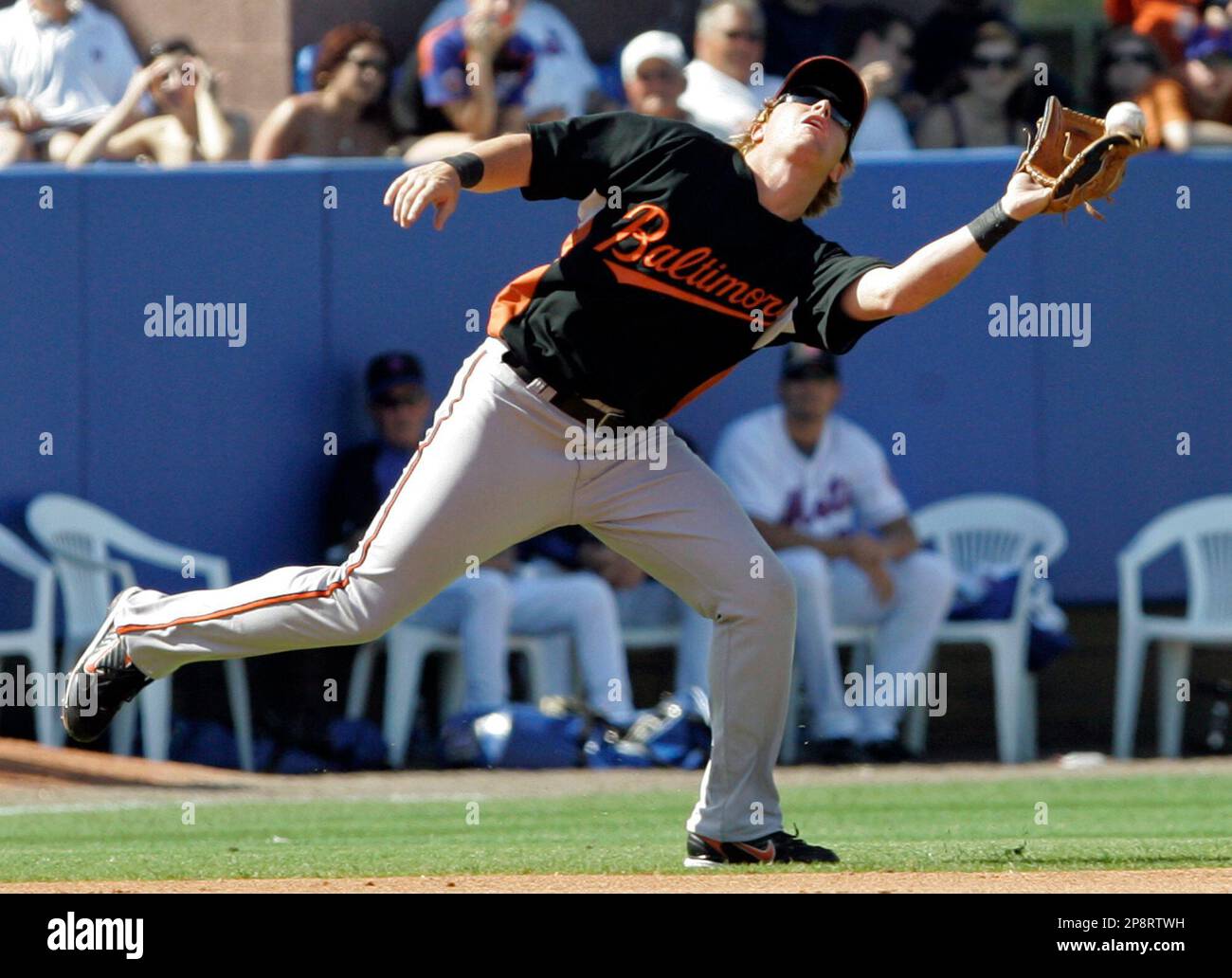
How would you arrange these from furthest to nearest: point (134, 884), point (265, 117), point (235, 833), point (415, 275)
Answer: point (265, 117), point (415, 275), point (235, 833), point (134, 884)

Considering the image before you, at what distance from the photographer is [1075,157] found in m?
4.96

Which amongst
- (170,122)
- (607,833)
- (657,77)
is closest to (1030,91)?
(657,77)

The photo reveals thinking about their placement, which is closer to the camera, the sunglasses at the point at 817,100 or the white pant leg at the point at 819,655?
the sunglasses at the point at 817,100

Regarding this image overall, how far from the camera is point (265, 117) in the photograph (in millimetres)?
11703

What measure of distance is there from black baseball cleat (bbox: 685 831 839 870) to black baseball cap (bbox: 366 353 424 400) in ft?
16.8

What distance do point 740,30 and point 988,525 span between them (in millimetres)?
2808

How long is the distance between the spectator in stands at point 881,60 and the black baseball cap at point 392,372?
8.69 ft

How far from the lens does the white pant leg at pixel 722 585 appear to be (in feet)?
17.7

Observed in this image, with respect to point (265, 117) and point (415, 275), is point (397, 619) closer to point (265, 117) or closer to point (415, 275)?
point (415, 275)

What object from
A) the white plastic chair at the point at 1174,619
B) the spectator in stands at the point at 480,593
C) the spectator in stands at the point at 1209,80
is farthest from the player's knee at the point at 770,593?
the spectator in stands at the point at 1209,80

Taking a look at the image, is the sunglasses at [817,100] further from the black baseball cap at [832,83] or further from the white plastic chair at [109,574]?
the white plastic chair at [109,574]

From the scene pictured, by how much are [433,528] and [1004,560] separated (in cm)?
630

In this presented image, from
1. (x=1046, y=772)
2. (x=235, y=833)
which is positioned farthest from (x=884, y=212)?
(x=235, y=833)

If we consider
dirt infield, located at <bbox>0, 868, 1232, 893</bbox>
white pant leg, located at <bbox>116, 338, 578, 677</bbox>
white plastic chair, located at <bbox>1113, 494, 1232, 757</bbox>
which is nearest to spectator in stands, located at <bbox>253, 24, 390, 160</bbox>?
white plastic chair, located at <bbox>1113, 494, 1232, 757</bbox>
